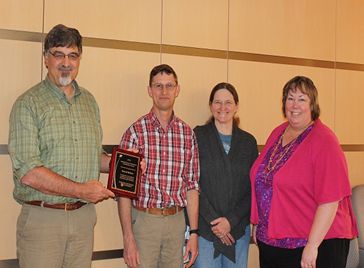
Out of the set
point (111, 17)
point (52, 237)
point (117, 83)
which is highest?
point (111, 17)

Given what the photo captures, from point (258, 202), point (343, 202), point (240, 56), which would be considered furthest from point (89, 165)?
point (240, 56)

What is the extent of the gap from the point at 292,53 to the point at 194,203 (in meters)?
1.82

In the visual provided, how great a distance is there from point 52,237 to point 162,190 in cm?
76

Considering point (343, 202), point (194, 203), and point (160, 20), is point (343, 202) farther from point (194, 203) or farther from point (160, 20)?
point (160, 20)

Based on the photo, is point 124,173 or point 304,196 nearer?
point 304,196

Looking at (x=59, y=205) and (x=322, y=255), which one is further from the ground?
(x=59, y=205)

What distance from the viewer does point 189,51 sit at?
402 cm

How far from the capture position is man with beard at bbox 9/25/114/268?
2.77 meters

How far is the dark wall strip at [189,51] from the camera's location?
11.2 feet

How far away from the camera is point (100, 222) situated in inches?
145

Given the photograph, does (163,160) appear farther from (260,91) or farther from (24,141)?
(260,91)

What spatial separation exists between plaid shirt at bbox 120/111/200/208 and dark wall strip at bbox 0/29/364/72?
67 cm

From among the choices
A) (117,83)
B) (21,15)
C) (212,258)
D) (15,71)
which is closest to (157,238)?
(212,258)

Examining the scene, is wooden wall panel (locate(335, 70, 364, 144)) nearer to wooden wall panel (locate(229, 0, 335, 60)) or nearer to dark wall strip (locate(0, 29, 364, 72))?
dark wall strip (locate(0, 29, 364, 72))
